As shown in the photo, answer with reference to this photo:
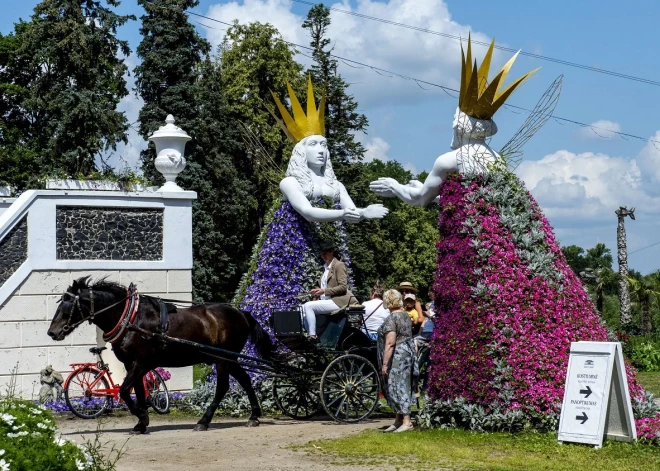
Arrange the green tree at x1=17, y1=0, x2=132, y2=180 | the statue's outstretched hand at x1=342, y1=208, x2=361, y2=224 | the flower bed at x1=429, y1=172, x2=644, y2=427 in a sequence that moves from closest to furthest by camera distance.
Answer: the flower bed at x1=429, y1=172, x2=644, y2=427 < the statue's outstretched hand at x1=342, y1=208, x2=361, y2=224 < the green tree at x1=17, y1=0, x2=132, y2=180

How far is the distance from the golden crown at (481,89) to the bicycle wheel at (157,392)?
6.41m

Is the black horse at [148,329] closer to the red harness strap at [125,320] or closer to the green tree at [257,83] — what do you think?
the red harness strap at [125,320]

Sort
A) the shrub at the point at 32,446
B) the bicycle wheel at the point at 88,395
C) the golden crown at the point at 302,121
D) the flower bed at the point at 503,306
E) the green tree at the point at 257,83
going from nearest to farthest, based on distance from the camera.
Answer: the shrub at the point at 32,446
the flower bed at the point at 503,306
the bicycle wheel at the point at 88,395
the golden crown at the point at 302,121
the green tree at the point at 257,83

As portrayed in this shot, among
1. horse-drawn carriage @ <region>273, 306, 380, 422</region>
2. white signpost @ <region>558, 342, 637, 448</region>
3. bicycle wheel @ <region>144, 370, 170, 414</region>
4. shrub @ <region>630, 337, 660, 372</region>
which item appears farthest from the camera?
shrub @ <region>630, 337, 660, 372</region>

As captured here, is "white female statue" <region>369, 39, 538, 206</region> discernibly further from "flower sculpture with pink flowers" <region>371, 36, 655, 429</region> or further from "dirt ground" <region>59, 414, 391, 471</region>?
"dirt ground" <region>59, 414, 391, 471</region>

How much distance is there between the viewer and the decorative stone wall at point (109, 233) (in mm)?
16594

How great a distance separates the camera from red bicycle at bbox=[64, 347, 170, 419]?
15.1m

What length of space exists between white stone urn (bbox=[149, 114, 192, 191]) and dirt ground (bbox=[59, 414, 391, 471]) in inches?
169

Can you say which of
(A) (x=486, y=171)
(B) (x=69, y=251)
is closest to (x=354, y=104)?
(B) (x=69, y=251)

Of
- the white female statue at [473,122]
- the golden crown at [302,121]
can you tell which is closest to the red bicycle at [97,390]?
the golden crown at [302,121]

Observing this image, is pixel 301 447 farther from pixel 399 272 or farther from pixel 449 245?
pixel 399 272

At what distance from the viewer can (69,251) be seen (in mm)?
16594

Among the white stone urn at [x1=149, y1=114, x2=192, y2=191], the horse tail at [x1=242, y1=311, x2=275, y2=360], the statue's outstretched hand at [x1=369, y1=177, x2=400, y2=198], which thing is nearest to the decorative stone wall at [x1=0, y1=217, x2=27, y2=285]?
the white stone urn at [x1=149, y1=114, x2=192, y2=191]

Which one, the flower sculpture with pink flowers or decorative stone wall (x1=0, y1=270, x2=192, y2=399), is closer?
the flower sculpture with pink flowers
